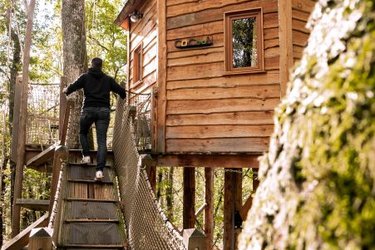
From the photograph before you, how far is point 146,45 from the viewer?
11344mm

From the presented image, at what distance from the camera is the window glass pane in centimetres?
839

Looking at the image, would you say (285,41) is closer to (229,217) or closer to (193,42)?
(193,42)

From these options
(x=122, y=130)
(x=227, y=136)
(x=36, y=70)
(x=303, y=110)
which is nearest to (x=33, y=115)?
(x=122, y=130)

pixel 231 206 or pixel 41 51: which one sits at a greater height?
pixel 41 51

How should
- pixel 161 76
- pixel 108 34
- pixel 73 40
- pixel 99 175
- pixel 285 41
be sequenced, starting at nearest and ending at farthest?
1. pixel 99 175
2. pixel 285 41
3. pixel 161 76
4. pixel 73 40
5. pixel 108 34

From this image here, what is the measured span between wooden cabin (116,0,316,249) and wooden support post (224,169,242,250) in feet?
9.01

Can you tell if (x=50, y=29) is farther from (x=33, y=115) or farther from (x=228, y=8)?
(x=228, y=8)

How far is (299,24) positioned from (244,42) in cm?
111

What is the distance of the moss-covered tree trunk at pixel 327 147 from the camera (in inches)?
40.1

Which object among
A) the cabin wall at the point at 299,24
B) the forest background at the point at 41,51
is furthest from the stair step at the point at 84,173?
the forest background at the point at 41,51

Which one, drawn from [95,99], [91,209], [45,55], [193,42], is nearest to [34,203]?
[91,209]

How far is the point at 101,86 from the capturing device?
7.12 metres

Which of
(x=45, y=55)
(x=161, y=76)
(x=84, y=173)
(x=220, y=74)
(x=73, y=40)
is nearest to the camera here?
(x=84, y=173)

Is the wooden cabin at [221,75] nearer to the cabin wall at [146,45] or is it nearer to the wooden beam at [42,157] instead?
the cabin wall at [146,45]
